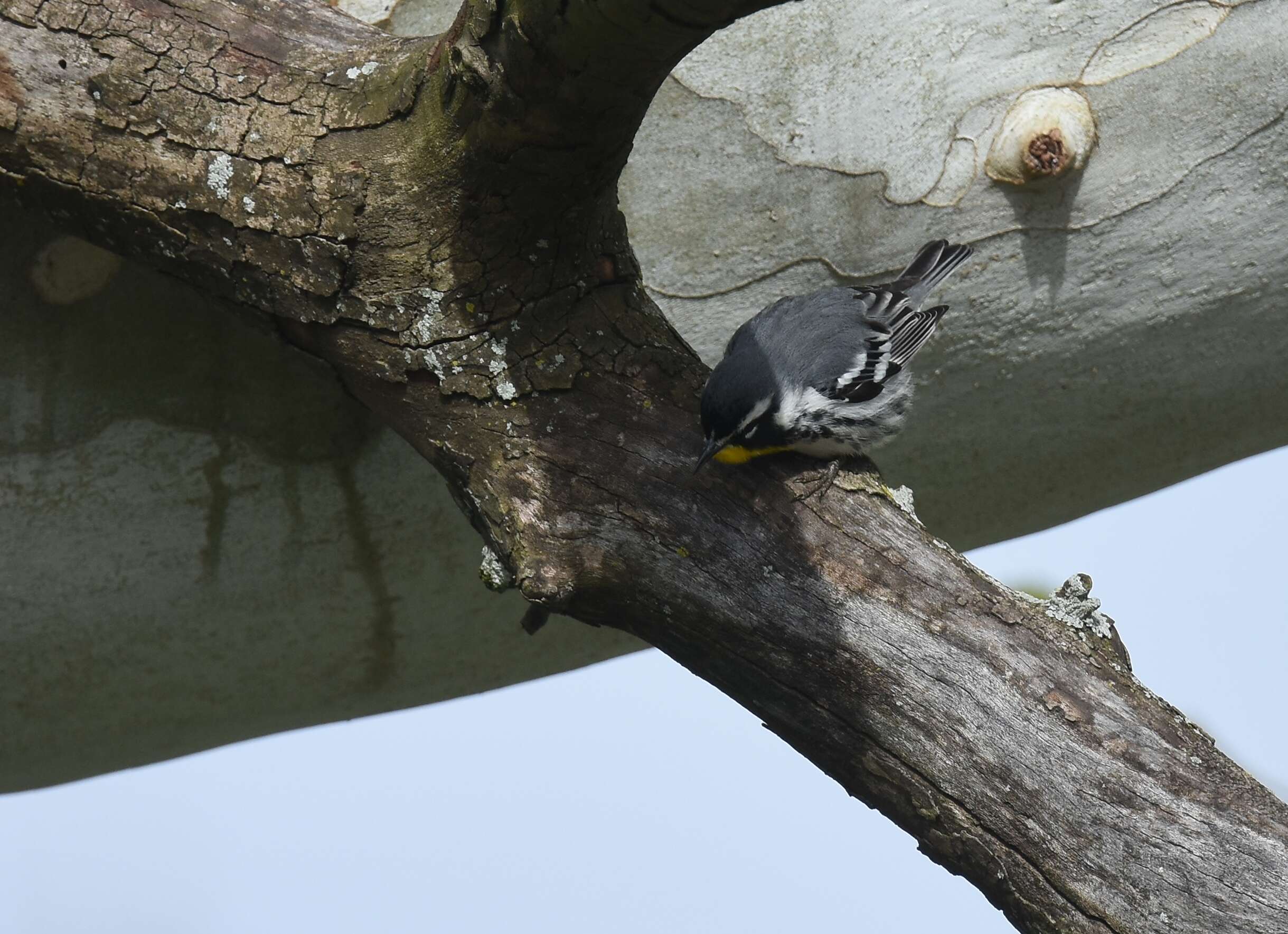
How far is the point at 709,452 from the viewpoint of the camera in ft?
8.53

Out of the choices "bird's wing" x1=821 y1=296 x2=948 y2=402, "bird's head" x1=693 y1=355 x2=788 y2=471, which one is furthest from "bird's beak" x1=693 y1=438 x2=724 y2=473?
"bird's wing" x1=821 y1=296 x2=948 y2=402

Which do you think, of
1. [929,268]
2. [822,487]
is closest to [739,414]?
[822,487]

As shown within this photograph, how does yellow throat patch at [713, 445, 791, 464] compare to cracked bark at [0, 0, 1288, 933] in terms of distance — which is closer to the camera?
cracked bark at [0, 0, 1288, 933]

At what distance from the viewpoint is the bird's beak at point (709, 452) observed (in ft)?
8.52

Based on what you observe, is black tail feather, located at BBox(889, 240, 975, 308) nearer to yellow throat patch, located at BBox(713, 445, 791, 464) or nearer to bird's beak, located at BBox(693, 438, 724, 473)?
yellow throat patch, located at BBox(713, 445, 791, 464)

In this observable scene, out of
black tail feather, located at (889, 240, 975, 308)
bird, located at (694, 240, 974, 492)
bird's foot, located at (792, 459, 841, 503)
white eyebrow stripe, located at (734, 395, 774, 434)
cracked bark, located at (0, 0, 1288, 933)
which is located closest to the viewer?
cracked bark, located at (0, 0, 1288, 933)

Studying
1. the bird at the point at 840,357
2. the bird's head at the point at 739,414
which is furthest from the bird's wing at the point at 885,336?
the bird's head at the point at 739,414

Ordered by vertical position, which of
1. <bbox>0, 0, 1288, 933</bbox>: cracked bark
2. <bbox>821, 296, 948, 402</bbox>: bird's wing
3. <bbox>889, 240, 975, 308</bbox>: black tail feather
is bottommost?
<bbox>0, 0, 1288, 933</bbox>: cracked bark

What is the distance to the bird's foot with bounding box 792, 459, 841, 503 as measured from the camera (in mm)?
2588

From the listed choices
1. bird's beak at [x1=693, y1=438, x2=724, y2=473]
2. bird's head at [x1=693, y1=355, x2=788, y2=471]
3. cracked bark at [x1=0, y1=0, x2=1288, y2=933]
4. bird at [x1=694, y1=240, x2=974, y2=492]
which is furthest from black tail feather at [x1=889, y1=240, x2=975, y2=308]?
bird's beak at [x1=693, y1=438, x2=724, y2=473]

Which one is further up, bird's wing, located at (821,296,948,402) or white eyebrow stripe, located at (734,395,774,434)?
bird's wing, located at (821,296,948,402)

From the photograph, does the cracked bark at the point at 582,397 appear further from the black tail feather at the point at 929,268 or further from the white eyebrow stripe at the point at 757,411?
the black tail feather at the point at 929,268

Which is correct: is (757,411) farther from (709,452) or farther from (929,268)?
(929,268)

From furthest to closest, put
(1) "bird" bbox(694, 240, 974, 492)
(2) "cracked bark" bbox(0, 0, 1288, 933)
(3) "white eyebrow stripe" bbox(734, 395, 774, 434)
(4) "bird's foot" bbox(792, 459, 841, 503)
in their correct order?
1. (1) "bird" bbox(694, 240, 974, 492)
2. (3) "white eyebrow stripe" bbox(734, 395, 774, 434)
3. (4) "bird's foot" bbox(792, 459, 841, 503)
4. (2) "cracked bark" bbox(0, 0, 1288, 933)
